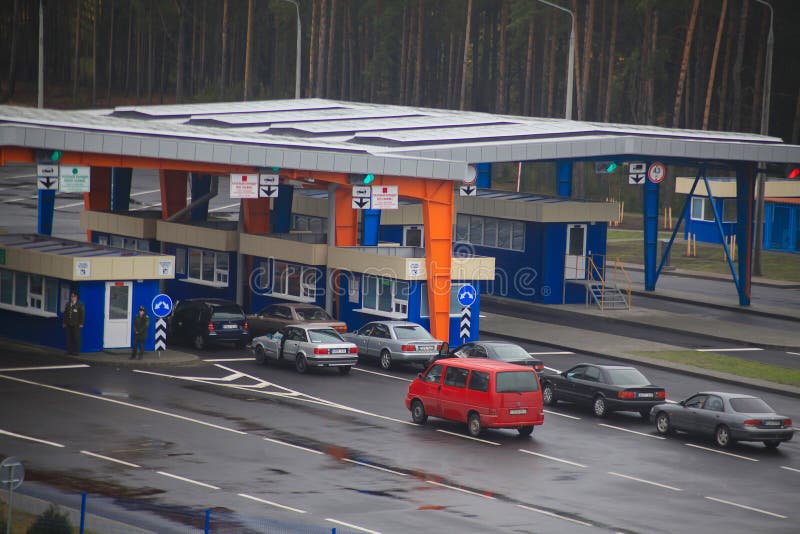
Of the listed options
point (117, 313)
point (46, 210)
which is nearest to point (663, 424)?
point (117, 313)

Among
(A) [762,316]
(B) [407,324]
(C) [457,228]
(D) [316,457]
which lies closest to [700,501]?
(D) [316,457]

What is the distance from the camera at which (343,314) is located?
146ft

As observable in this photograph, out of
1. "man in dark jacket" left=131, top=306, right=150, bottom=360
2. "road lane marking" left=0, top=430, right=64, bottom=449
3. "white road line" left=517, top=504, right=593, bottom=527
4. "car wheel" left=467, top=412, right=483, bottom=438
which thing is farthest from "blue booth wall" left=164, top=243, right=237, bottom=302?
"white road line" left=517, top=504, right=593, bottom=527

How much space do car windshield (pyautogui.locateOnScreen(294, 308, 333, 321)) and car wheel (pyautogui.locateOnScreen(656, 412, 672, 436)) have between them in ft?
44.9

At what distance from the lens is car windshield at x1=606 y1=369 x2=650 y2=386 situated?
32.8 m

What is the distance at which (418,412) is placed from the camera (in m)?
30.9

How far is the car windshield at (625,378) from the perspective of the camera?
32.8 m

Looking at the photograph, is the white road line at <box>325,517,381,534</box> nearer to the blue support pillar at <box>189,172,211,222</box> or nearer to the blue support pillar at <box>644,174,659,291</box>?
the blue support pillar at <box>189,172,211,222</box>

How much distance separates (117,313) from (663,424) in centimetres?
1632

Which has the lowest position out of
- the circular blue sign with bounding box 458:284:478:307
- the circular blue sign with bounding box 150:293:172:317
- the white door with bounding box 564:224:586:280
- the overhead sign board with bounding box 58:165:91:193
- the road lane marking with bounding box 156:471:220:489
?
the road lane marking with bounding box 156:471:220:489

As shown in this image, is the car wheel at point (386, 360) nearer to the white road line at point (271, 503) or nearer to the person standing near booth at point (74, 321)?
the person standing near booth at point (74, 321)

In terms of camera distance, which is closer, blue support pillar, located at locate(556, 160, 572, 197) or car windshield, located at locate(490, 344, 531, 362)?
car windshield, located at locate(490, 344, 531, 362)

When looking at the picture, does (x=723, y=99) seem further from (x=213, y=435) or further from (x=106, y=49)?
(x=106, y=49)

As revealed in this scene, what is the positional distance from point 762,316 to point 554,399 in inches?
844
